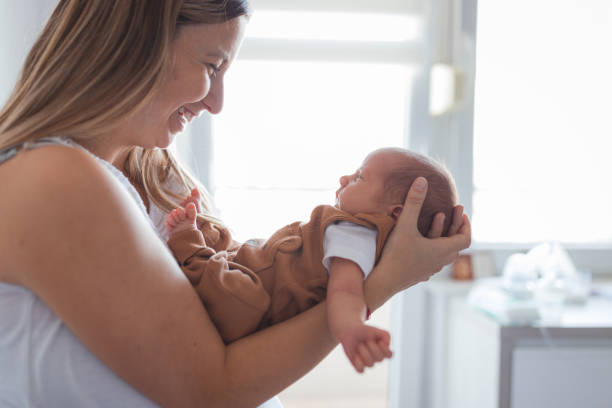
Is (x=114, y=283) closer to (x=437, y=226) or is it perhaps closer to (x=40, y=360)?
(x=40, y=360)

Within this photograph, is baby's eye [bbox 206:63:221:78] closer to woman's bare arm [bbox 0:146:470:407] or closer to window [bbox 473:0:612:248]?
woman's bare arm [bbox 0:146:470:407]

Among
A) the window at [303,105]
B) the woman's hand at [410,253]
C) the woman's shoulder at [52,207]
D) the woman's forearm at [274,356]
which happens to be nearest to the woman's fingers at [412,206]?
the woman's hand at [410,253]

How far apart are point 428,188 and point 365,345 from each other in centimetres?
44

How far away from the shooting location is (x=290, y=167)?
8.39ft

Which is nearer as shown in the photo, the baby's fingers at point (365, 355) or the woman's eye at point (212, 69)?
the baby's fingers at point (365, 355)

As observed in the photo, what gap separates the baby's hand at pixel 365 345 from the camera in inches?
28.3

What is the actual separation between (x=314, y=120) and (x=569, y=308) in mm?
1416

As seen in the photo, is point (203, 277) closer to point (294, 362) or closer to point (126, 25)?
point (294, 362)

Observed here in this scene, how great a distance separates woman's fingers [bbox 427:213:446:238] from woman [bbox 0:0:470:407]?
3.2 inches

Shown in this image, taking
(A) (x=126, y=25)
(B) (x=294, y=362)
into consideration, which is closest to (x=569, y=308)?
(B) (x=294, y=362)

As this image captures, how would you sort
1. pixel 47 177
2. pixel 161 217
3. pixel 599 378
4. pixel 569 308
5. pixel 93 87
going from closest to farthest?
pixel 47 177 < pixel 93 87 < pixel 161 217 < pixel 599 378 < pixel 569 308

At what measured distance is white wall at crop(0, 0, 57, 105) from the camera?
1.73 m

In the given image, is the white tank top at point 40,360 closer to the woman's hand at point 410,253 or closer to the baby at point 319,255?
the baby at point 319,255

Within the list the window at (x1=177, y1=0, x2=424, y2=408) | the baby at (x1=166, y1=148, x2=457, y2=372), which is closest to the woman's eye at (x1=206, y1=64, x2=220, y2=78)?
the baby at (x1=166, y1=148, x2=457, y2=372)
